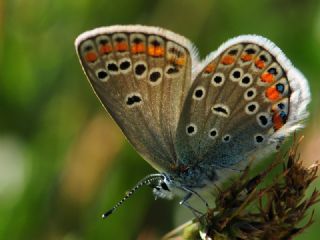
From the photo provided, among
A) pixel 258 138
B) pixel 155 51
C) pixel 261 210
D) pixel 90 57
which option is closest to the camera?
pixel 261 210

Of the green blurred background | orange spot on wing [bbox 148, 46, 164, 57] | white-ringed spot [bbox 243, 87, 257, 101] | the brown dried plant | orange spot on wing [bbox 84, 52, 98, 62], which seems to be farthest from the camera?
the green blurred background

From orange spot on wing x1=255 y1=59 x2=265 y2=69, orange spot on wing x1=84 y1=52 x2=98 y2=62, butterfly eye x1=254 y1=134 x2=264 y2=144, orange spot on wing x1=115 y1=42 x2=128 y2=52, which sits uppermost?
orange spot on wing x1=84 y1=52 x2=98 y2=62

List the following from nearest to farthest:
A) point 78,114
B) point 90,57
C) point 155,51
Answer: point 90,57 < point 155,51 < point 78,114

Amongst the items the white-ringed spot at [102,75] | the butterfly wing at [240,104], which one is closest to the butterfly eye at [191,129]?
the butterfly wing at [240,104]

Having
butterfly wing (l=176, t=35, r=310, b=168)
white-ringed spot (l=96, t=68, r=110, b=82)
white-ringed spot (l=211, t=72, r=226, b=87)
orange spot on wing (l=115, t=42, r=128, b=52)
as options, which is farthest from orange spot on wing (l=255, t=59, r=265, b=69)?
white-ringed spot (l=96, t=68, r=110, b=82)

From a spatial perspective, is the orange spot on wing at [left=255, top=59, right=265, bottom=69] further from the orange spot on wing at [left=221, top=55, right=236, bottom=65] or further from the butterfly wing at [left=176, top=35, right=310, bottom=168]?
the orange spot on wing at [left=221, top=55, right=236, bottom=65]

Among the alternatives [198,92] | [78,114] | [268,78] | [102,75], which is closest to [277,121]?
[268,78]

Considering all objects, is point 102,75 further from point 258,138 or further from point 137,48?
point 258,138

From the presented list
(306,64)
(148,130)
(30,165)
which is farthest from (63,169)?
(306,64)
